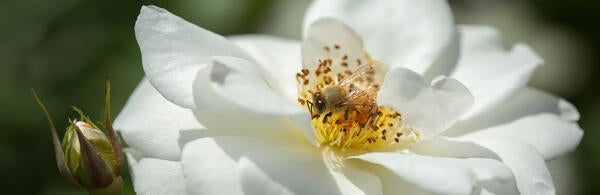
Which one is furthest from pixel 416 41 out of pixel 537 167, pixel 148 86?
pixel 148 86

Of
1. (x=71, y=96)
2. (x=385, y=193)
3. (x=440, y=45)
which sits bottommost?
(x=71, y=96)

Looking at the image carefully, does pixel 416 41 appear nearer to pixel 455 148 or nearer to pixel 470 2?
pixel 455 148

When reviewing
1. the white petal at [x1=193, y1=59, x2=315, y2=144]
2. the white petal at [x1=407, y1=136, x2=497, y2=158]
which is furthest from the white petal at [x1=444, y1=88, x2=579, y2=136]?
the white petal at [x1=193, y1=59, x2=315, y2=144]

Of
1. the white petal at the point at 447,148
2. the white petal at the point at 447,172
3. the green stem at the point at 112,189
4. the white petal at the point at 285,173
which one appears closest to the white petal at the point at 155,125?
the green stem at the point at 112,189

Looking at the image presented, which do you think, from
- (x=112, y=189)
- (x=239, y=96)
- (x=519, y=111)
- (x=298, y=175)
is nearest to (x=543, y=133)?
(x=519, y=111)

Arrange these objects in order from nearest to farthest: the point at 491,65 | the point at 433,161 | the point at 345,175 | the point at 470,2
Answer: the point at 433,161 → the point at 345,175 → the point at 491,65 → the point at 470,2

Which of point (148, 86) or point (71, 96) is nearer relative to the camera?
point (148, 86)

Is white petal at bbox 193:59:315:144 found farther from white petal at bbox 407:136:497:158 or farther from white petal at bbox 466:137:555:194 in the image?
white petal at bbox 466:137:555:194
